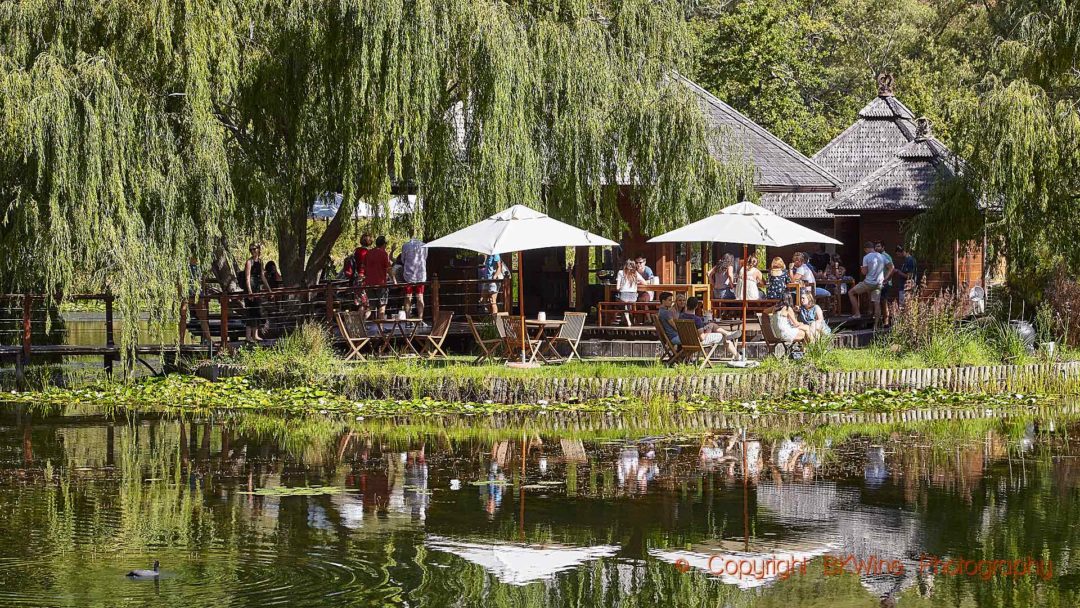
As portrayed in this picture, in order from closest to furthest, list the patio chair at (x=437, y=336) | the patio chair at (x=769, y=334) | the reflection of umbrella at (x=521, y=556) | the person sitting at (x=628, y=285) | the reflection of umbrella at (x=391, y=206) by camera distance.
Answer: the reflection of umbrella at (x=521, y=556) → the patio chair at (x=769, y=334) → the patio chair at (x=437, y=336) → the reflection of umbrella at (x=391, y=206) → the person sitting at (x=628, y=285)

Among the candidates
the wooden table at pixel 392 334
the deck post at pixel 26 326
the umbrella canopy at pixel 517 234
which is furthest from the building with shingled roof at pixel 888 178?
the deck post at pixel 26 326

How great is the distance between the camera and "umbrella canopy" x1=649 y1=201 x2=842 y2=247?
19906 millimetres

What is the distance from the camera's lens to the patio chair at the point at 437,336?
68.9 feet

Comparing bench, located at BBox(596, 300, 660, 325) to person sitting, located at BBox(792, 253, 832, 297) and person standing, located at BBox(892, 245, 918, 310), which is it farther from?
person standing, located at BBox(892, 245, 918, 310)

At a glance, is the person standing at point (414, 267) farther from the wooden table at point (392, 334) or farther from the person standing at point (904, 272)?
the person standing at point (904, 272)

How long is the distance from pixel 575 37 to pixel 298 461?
10.5 metres

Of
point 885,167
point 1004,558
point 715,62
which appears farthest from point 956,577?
point 715,62

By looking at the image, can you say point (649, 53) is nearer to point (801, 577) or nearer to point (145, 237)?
point (145, 237)

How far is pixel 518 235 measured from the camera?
63.4ft

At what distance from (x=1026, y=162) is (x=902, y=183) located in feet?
21.2

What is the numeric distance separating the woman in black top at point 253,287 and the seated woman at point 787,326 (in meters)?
8.11

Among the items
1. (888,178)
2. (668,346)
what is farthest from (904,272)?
(668,346)

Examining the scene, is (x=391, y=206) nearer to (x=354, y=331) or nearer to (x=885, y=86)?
(x=354, y=331)

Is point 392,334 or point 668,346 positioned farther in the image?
point 392,334
